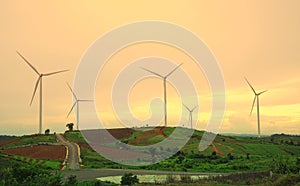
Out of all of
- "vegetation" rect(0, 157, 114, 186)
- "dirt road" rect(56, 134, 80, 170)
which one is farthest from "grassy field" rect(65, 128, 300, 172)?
"vegetation" rect(0, 157, 114, 186)

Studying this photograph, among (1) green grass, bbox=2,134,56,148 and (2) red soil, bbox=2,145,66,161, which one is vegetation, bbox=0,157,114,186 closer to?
(2) red soil, bbox=2,145,66,161

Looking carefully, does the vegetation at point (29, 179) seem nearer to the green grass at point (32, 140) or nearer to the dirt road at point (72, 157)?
the dirt road at point (72, 157)

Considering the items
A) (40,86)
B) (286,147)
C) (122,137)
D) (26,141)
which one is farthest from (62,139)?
(286,147)

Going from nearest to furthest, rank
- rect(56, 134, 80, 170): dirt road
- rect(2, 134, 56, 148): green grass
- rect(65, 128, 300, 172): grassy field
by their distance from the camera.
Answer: rect(65, 128, 300, 172): grassy field < rect(56, 134, 80, 170): dirt road < rect(2, 134, 56, 148): green grass

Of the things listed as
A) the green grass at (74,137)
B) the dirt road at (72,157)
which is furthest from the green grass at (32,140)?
the green grass at (74,137)

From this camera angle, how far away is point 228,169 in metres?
74.3

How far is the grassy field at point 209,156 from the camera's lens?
76.0m

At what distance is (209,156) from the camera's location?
316 ft

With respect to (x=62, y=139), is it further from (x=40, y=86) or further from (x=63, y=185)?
(x=63, y=185)

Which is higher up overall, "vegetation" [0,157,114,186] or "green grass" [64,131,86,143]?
"green grass" [64,131,86,143]

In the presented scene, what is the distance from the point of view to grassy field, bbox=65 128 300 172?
7600 centimetres

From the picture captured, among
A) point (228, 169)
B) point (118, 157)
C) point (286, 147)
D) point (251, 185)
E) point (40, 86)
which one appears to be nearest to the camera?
point (251, 185)

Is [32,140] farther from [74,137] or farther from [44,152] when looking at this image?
[44,152]

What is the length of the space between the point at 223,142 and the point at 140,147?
28719 millimetres
